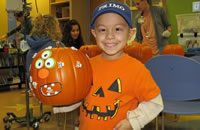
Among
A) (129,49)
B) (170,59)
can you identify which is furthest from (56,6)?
(170,59)

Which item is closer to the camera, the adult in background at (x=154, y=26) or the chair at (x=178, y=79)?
the chair at (x=178, y=79)

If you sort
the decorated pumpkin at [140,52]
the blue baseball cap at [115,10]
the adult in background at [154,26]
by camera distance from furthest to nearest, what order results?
the adult in background at [154,26] < the decorated pumpkin at [140,52] < the blue baseball cap at [115,10]

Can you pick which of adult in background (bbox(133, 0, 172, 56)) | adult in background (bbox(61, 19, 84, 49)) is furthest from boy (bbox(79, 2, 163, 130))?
adult in background (bbox(61, 19, 84, 49))

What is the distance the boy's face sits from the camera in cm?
117

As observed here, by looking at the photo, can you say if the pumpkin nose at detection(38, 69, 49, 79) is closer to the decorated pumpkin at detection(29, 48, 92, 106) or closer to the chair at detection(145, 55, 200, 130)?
the decorated pumpkin at detection(29, 48, 92, 106)

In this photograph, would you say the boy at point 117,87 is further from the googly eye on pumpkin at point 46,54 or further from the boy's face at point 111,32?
the googly eye on pumpkin at point 46,54

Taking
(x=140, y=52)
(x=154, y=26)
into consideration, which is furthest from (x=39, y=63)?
(x=154, y=26)

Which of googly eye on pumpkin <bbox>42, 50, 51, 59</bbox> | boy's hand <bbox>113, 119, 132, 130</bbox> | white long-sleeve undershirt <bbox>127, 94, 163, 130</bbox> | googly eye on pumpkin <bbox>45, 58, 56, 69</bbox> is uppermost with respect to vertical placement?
googly eye on pumpkin <bbox>42, 50, 51, 59</bbox>

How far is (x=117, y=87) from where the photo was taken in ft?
3.66

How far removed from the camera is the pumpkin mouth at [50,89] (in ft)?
3.54

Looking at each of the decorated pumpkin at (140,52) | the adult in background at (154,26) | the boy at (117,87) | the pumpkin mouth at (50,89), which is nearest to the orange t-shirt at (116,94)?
the boy at (117,87)

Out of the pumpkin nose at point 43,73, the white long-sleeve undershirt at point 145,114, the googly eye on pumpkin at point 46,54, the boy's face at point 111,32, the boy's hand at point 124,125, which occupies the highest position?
the boy's face at point 111,32

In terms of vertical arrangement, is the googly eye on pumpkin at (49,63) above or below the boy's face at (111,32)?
below

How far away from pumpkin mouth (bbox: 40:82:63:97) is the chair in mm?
915
